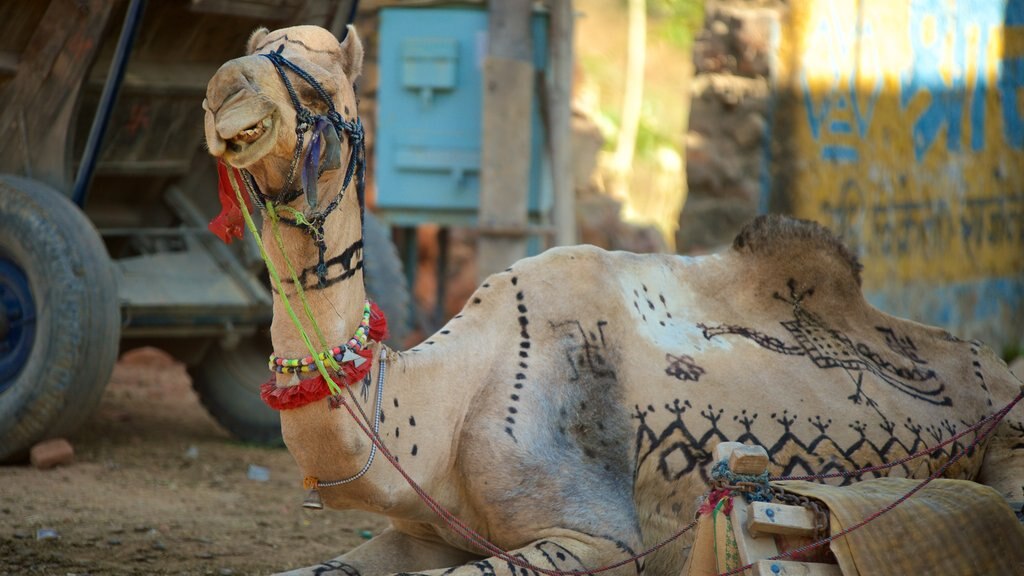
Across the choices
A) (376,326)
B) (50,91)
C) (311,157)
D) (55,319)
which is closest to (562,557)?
(376,326)

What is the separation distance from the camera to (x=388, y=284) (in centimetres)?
737

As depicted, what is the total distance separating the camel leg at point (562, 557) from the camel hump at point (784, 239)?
1319 millimetres

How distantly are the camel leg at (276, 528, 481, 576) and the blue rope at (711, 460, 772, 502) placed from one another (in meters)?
1.00

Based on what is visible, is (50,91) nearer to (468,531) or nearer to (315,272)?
(315,272)

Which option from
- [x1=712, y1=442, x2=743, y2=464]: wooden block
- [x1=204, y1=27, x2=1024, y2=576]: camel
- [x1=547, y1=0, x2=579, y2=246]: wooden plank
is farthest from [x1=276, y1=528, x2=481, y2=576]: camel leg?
[x1=547, y1=0, x2=579, y2=246]: wooden plank

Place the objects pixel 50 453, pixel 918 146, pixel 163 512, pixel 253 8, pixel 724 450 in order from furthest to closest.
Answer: pixel 918 146, pixel 253 8, pixel 50 453, pixel 163 512, pixel 724 450

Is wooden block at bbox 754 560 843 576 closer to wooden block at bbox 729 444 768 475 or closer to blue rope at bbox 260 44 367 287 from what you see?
wooden block at bbox 729 444 768 475

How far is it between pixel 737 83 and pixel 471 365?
5.14 meters

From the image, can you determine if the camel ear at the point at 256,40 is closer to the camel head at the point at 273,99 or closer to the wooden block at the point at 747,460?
the camel head at the point at 273,99

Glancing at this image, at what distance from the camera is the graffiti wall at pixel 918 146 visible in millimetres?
8641

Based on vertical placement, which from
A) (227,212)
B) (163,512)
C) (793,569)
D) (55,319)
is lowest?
(163,512)

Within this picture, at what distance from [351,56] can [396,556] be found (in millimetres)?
1593

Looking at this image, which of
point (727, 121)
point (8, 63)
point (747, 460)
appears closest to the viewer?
point (747, 460)

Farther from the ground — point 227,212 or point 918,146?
point 227,212
